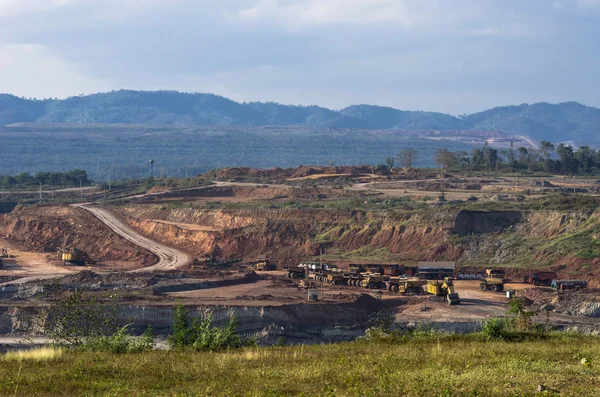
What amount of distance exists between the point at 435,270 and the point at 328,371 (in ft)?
202

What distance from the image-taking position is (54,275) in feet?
276

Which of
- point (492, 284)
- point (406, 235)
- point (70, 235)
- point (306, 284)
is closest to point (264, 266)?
point (306, 284)

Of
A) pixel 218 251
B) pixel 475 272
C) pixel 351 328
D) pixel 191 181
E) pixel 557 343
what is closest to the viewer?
pixel 557 343

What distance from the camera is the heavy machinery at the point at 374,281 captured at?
250ft

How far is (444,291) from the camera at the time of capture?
7012 centimetres

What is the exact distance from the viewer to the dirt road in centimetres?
9282

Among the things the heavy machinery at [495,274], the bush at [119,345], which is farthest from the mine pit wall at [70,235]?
the bush at [119,345]

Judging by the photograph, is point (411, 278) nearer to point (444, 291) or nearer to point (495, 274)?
point (444, 291)

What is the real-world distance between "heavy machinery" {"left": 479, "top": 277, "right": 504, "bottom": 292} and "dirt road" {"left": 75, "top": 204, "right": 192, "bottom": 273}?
106 feet

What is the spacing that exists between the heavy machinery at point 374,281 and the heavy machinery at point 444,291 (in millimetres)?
5062

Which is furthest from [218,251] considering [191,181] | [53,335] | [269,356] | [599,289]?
[269,356]

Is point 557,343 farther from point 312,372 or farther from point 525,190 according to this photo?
point 525,190

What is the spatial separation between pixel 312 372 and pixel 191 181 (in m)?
138

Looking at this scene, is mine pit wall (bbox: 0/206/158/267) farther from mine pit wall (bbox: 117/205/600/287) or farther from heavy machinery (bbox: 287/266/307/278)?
heavy machinery (bbox: 287/266/307/278)
